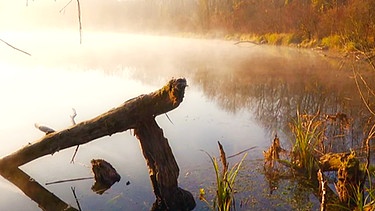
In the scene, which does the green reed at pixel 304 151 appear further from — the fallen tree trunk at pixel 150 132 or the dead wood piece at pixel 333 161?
the fallen tree trunk at pixel 150 132

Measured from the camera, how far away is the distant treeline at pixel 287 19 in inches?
652

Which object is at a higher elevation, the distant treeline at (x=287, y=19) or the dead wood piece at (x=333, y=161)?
the distant treeline at (x=287, y=19)

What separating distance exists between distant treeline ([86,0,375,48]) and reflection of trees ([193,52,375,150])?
5.73 feet

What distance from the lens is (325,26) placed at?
949 inches

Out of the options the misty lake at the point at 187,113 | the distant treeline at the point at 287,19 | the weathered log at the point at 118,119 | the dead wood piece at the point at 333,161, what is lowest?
the misty lake at the point at 187,113

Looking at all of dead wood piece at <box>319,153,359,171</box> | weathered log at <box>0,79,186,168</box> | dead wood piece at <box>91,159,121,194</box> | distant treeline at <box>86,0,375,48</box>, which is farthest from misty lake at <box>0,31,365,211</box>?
distant treeline at <box>86,0,375,48</box>

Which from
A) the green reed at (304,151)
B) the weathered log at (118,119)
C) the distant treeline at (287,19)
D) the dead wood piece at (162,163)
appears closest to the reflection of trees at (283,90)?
the distant treeline at (287,19)

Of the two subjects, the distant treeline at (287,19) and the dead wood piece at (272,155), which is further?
the distant treeline at (287,19)

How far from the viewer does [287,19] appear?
95.7ft

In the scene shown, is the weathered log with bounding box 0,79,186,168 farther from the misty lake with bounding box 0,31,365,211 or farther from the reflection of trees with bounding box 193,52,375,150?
the reflection of trees with bounding box 193,52,375,150

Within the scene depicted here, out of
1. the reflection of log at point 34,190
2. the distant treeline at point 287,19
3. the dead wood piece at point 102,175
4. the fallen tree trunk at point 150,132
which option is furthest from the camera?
the distant treeline at point 287,19

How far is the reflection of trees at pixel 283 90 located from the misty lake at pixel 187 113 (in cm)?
3

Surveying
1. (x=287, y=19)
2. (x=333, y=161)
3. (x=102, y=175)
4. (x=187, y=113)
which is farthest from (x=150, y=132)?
(x=287, y=19)

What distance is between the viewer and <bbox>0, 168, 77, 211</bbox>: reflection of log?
17.4ft
